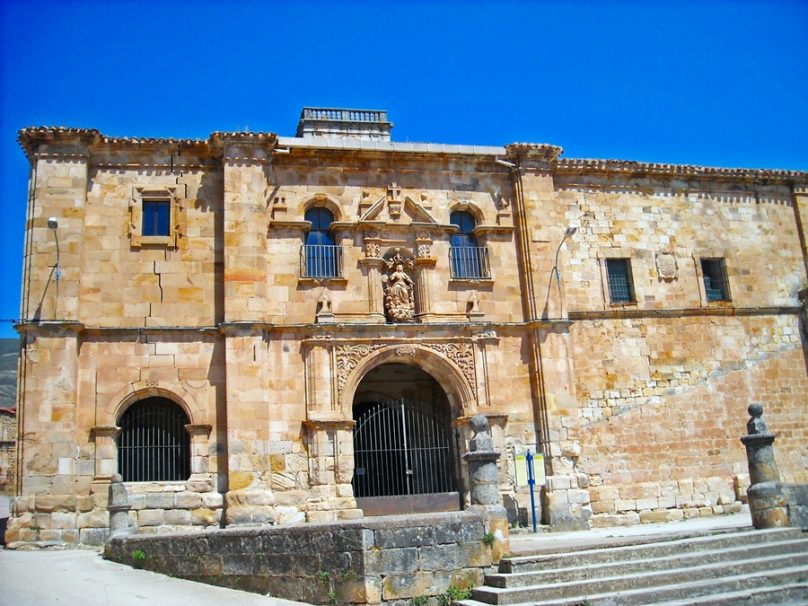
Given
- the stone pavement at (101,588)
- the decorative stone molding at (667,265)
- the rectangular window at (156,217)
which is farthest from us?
the decorative stone molding at (667,265)

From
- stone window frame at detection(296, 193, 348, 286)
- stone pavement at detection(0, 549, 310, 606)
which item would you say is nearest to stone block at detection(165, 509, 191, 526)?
stone pavement at detection(0, 549, 310, 606)

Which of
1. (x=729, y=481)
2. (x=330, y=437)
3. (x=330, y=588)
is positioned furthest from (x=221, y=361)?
(x=729, y=481)

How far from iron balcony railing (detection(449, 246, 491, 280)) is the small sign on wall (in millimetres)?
4534

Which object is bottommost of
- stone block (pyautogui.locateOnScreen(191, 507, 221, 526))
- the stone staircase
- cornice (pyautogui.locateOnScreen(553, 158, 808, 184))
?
the stone staircase

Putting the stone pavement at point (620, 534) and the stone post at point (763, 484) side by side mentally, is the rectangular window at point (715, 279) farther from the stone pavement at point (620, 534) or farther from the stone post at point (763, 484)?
the stone post at point (763, 484)

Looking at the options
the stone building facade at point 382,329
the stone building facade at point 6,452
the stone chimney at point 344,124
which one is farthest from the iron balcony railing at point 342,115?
the stone building facade at point 6,452

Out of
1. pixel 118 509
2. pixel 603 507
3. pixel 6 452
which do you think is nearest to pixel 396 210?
pixel 603 507

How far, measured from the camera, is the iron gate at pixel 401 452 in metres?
19.3

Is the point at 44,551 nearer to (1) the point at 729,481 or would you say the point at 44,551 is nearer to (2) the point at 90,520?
(2) the point at 90,520

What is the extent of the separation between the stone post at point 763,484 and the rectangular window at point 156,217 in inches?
513

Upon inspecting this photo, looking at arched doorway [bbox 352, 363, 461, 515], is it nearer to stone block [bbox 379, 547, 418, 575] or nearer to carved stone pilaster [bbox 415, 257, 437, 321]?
carved stone pilaster [bbox 415, 257, 437, 321]

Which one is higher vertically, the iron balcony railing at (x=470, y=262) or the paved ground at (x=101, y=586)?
the iron balcony railing at (x=470, y=262)

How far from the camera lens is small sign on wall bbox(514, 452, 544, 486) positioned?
18125 millimetres

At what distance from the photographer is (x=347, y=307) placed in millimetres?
19188
